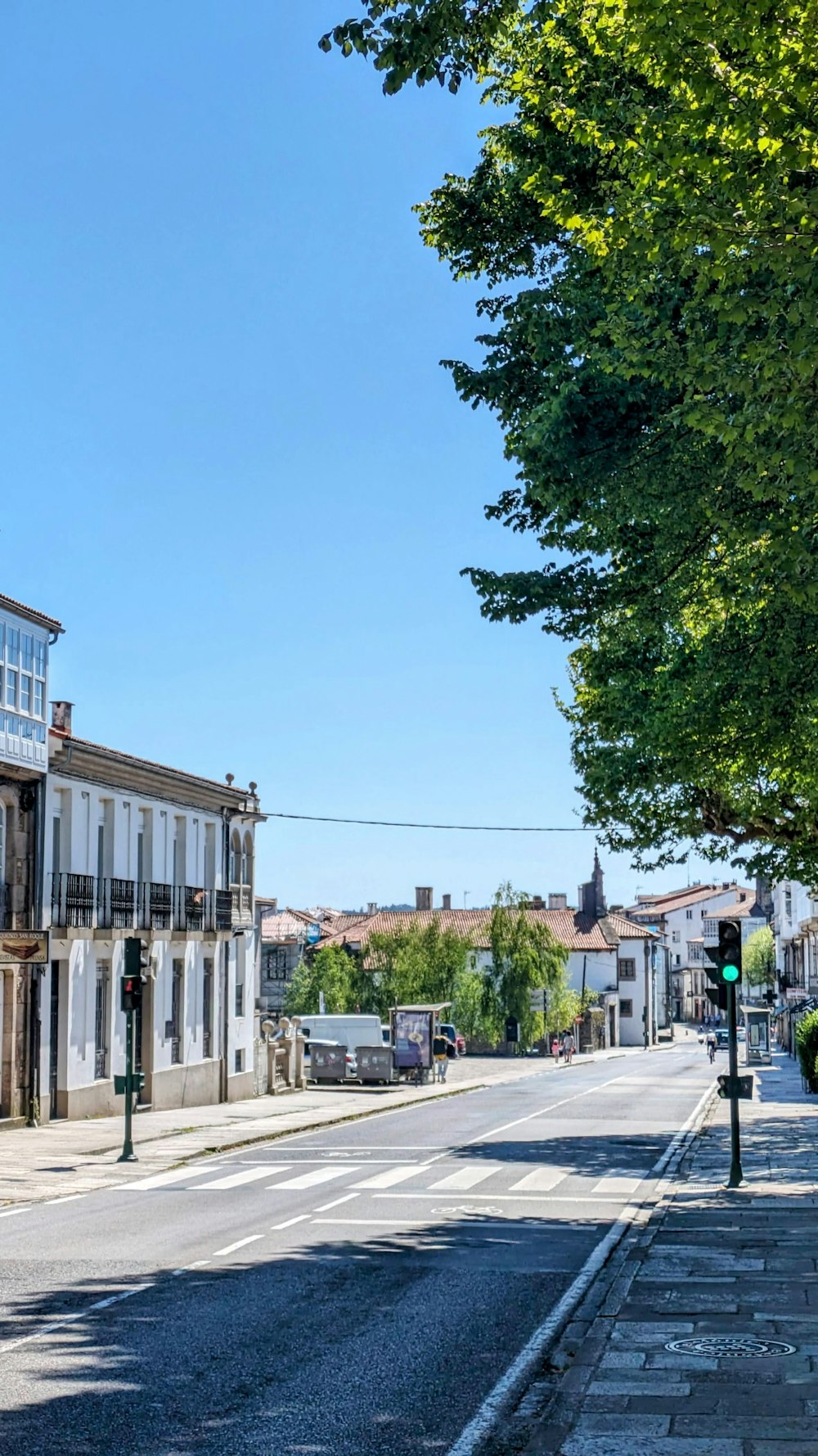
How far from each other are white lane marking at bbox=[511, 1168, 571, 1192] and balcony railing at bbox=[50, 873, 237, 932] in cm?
1298

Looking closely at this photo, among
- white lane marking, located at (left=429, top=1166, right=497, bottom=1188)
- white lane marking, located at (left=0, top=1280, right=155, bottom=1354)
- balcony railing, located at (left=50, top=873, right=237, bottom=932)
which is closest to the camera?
white lane marking, located at (left=0, top=1280, right=155, bottom=1354)

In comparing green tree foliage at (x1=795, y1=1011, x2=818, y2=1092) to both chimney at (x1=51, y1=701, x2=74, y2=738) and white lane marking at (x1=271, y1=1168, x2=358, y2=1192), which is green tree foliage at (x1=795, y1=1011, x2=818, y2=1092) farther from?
chimney at (x1=51, y1=701, x2=74, y2=738)

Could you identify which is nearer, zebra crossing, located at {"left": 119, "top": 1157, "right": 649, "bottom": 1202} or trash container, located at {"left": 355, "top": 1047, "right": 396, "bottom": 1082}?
zebra crossing, located at {"left": 119, "top": 1157, "right": 649, "bottom": 1202}

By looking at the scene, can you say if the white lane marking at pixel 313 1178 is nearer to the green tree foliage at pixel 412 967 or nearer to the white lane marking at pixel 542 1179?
the white lane marking at pixel 542 1179

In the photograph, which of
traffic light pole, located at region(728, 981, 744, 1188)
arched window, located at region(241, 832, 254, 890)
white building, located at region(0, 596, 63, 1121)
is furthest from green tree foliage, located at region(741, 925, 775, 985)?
traffic light pole, located at region(728, 981, 744, 1188)

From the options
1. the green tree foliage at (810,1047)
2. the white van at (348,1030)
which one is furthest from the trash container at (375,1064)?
the green tree foliage at (810,1047)

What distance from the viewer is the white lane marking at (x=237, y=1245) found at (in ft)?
Result: 50.9

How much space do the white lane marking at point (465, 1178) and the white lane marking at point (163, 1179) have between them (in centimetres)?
399

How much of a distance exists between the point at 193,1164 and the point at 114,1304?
13.3 m

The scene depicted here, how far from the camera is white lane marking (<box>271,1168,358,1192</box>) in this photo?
22.0 meters

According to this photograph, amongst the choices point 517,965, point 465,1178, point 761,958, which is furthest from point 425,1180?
point 761,958

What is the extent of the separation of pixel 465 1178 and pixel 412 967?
58622 mm

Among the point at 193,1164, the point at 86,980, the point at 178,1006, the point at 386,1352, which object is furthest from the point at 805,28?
the point at 178,1006

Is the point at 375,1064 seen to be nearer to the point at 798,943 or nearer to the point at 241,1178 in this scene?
the point at 241,1178
